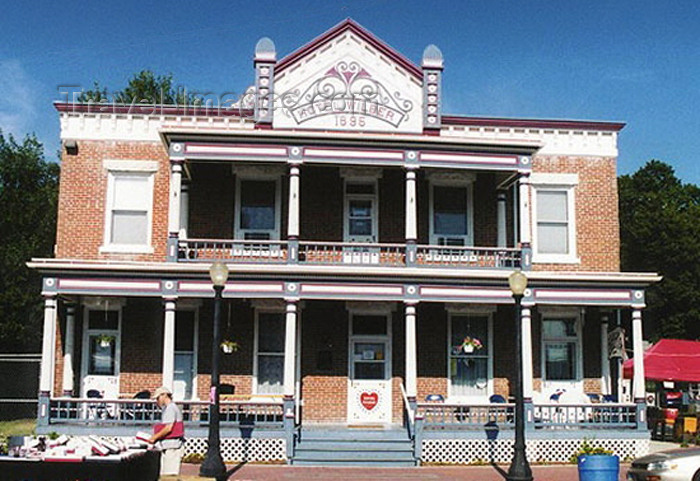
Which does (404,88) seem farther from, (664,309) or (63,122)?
(664,309)

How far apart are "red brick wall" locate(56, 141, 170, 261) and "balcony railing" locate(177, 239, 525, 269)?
1416 millimetres

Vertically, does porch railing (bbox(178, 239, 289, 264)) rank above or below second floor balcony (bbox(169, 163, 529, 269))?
below

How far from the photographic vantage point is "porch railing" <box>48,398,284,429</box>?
19.7 m

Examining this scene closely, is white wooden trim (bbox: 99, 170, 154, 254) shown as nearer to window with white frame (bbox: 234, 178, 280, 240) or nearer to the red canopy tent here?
window with white frame (bbox: 234, 178, 280, 240)

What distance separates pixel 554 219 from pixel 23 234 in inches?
967

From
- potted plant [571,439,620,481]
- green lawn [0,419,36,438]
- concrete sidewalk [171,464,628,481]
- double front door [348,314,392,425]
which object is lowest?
concrete sidewalk [171,464,628,481]

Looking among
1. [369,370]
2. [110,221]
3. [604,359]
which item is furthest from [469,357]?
[110,221]

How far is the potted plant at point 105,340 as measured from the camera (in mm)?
21734

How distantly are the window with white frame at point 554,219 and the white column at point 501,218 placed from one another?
3.29 ft

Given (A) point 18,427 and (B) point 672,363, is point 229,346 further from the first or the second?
(B) point 672,363

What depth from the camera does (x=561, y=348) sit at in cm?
2320

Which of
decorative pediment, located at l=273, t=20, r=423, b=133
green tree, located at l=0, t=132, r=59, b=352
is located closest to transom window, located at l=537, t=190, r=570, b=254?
decorative pediment, located at l=273, t=20, r=423, b=133

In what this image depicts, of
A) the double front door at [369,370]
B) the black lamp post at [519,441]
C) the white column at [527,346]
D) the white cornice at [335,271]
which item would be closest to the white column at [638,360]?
the white cornice at [335,271]

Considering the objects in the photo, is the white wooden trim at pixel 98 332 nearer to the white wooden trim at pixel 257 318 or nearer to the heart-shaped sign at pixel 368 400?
the white wooden trim at pixel 257 318
